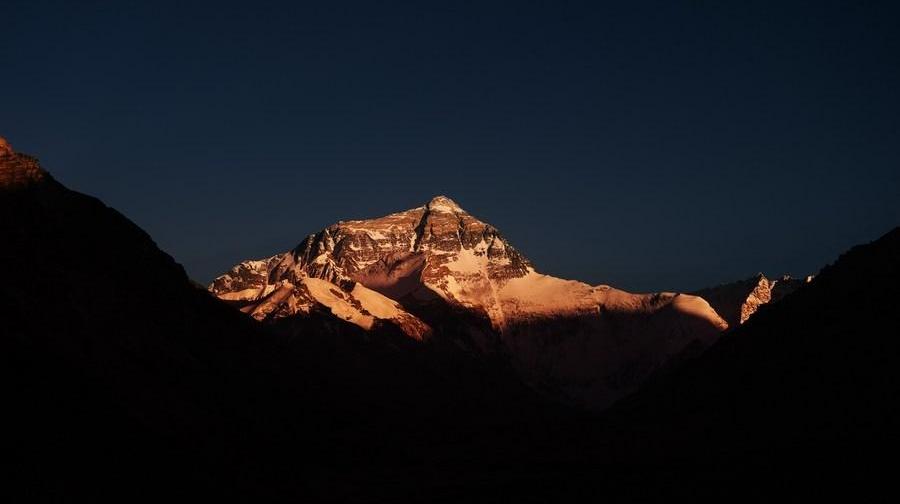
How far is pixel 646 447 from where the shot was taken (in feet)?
627

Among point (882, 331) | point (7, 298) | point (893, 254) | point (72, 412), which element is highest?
point (893, 254)

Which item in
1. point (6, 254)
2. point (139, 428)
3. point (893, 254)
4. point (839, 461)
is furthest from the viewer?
point (893, 254)

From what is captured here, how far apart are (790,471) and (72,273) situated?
10602 centimetres

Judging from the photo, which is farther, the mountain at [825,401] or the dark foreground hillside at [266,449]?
the mountain at [825,401]

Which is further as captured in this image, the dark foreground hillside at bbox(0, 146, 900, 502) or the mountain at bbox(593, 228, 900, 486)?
the mountain at bbox(593, 228, 900, 486)

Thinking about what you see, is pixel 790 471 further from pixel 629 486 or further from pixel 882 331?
pixel 882 331

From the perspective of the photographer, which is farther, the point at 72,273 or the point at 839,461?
the point at 72,273

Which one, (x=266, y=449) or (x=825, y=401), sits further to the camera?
(x=266, y=449)

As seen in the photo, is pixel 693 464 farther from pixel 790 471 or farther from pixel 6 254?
pixel 6 254

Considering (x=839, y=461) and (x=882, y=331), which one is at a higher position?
(x=882, y=331)

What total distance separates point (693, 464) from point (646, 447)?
27756 millimetres

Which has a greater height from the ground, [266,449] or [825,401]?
[825,401]

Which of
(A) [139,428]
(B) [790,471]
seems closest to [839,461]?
(B) [790,471]

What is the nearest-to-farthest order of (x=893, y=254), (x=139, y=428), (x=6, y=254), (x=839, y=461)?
(x=839, y=461)
(x=139, y=428)
(x=6, y=254)
(x=893, y=254)
